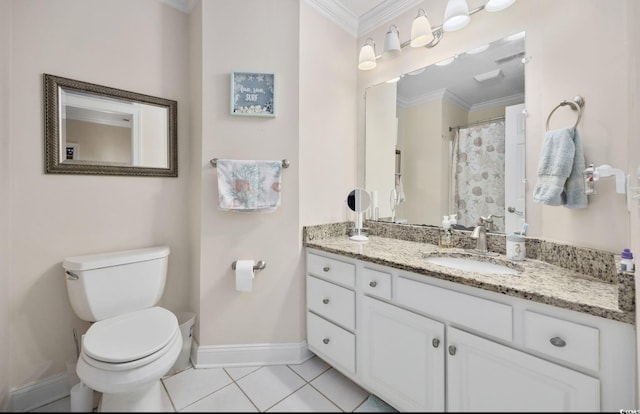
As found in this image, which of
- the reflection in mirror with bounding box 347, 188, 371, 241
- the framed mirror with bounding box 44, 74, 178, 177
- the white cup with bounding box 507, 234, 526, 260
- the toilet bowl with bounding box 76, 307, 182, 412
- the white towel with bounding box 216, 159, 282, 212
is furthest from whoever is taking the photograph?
the reflection in mirror with bounding box 347, 188, 371, 241

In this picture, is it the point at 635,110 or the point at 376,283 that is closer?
the point at 635,110

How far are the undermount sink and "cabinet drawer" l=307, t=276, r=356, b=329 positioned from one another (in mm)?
494

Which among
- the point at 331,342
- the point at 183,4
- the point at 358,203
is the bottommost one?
the point at 331,342

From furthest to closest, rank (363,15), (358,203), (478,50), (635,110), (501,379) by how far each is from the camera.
→ 1. (363,15)
2. (358,203)
3. (478,50)
4. (501,379)
5. (635,110)

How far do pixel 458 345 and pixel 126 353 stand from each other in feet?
4.42

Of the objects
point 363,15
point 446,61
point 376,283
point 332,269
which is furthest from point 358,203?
point 363,15

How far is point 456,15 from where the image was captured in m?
1.41

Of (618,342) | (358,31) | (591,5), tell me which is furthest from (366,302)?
(358,31)

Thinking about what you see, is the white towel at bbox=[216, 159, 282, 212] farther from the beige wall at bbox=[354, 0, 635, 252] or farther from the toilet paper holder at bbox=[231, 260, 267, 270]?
the beige wall at bbox=[354, 0, 635, 252]

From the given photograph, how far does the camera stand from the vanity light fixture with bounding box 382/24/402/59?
1.74 meters

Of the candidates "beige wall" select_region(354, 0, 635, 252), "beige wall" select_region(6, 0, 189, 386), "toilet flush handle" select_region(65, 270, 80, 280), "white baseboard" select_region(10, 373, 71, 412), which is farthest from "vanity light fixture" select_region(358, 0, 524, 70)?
"white baseboard" select_region(10, 373, 71, 412)

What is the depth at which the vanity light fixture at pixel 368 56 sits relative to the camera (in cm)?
190

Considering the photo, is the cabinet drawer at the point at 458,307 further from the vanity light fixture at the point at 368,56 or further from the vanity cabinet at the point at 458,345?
the vanity light fixture at the point at 368,56

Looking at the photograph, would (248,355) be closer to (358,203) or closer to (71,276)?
(71,276)
